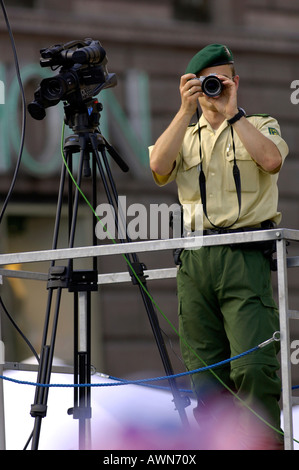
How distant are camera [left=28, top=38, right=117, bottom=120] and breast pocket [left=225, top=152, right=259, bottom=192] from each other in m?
0.66

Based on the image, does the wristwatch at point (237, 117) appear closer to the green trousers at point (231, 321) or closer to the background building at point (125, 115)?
the green trousers at point (231, 321)

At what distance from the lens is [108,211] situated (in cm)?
367

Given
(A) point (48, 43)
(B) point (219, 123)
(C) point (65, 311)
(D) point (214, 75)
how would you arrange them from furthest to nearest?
(A) point (48, 43) < (C) point (65, 311) < (B) point (219, 123) < (D) point (214, 75)

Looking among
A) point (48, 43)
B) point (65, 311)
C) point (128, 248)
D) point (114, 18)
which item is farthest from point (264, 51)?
point (128, 248)

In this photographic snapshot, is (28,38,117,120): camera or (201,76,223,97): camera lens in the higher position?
(28,38,117,120): camera

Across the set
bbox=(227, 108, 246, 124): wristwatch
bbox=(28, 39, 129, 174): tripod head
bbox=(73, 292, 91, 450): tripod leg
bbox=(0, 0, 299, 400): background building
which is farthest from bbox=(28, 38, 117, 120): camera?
bbox=(0, 0, 299, 400): background building

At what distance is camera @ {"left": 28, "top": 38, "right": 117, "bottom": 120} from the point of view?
339 centimetres

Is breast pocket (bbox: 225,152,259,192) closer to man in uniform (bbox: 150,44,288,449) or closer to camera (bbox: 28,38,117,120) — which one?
man in uniform (bbox: 150,44,288,449)

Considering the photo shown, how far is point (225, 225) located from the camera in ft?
10.8

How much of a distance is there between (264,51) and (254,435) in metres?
6.62

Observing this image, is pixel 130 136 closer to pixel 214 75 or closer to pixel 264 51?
pixel 264 51

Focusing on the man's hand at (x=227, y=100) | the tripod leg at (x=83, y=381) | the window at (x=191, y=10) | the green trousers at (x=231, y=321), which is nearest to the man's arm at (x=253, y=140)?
the man's hand at (x=227, y=100)

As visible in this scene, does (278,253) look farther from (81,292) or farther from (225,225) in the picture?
(81,292)

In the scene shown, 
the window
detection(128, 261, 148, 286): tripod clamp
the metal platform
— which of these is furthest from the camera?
the window
